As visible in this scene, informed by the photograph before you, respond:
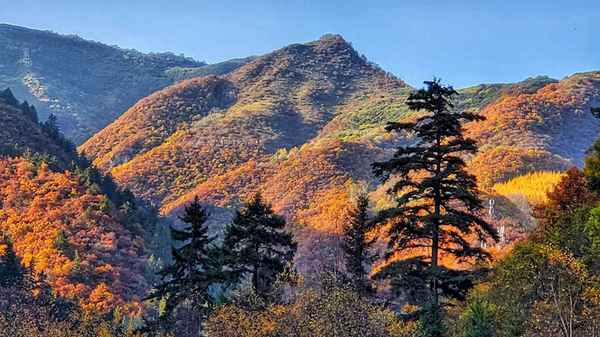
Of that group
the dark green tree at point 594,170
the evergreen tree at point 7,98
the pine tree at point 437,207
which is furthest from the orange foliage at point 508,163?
the pine tree at point 437,207

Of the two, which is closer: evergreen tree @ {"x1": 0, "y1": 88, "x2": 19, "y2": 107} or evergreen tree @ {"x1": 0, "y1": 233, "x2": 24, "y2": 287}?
evergreen tree @ {"x1": 0, "y1": 233, "x2": 24, "y2": 287}

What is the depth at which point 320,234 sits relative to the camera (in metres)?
148

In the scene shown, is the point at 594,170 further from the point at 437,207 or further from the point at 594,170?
the point at 437,207

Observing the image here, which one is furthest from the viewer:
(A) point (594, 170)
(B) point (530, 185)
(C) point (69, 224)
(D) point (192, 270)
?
(B) point (530, 185)

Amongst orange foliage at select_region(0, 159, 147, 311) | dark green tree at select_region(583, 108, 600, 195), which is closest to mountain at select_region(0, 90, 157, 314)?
orange foliage at select_region(0, 159, 147, 311)

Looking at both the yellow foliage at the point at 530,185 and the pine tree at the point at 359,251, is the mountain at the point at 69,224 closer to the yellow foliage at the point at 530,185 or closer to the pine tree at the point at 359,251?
the pine tree at the point at 359,251

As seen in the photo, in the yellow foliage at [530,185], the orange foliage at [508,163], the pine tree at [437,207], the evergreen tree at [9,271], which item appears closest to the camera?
the pine tree at [437,207]

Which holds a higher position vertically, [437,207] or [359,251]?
[437,207]

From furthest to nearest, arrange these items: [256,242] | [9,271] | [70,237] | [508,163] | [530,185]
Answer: [508,163]
[530,185]
[70,237]
[9,271]
[256,242]

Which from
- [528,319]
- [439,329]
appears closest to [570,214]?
[528,319]

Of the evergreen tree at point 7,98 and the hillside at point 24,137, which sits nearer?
the hillside at point 24,137

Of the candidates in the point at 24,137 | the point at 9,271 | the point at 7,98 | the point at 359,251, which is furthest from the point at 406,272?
the point at 7,98

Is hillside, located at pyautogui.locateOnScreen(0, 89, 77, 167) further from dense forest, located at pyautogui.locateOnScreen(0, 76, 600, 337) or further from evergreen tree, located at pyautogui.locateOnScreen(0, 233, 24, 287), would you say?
dense forest, located at pyautogui.locateOnScreen(0, 76, 600, 337)

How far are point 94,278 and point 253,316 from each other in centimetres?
6060
